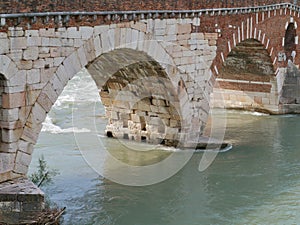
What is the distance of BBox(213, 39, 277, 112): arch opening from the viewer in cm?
1953

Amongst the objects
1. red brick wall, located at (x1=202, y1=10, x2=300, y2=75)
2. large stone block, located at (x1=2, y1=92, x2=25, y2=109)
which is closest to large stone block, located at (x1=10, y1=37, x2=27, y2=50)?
large stone block, located at (x1=2, y1=92, x2=25, y2=109)

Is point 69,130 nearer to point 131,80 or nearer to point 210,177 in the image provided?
point 131,80

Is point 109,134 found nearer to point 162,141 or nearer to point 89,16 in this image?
point 162,141

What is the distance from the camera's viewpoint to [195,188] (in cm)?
1173

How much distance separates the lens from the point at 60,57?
32.8ft

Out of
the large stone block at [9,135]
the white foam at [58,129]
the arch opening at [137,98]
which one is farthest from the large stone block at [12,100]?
the white foam at [58,129]

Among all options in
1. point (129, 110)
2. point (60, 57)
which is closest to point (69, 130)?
point (129, 110)

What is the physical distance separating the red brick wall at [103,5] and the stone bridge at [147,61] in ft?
0.06

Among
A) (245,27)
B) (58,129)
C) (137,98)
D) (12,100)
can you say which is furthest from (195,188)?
(245,27)

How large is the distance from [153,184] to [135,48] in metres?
2.75

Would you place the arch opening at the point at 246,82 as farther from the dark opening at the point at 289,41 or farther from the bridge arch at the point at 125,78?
the bridge arch at the point at 125,78

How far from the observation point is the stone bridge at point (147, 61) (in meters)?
9.24

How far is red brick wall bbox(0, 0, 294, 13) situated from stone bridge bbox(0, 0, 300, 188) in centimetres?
2

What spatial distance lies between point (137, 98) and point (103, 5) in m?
4.26
